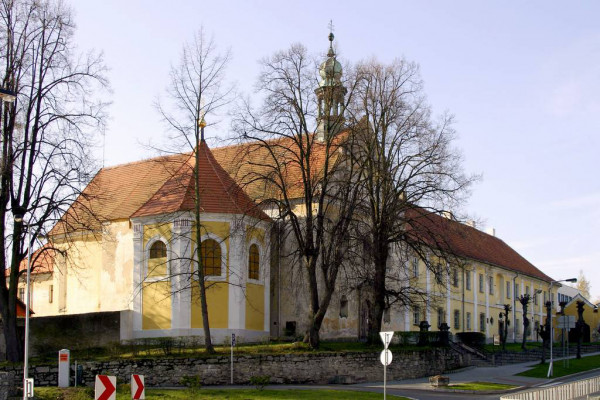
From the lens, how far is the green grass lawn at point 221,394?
2659 centimetres

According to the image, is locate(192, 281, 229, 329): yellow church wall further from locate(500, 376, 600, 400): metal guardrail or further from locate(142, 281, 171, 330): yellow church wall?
locate(500, 376, 600, 400): metal guardrail

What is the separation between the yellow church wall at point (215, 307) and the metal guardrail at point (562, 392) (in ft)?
58.6

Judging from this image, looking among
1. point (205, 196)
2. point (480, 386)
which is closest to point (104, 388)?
point (480, 386)

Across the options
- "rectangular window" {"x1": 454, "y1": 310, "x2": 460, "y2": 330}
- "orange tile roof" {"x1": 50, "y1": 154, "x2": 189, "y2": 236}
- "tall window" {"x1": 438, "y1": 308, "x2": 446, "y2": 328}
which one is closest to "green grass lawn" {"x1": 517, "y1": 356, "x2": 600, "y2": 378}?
"tall window" {"x1": 438, "y1": 308, "x2": 446, "y2": 328}

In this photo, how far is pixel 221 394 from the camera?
2717 centimetres

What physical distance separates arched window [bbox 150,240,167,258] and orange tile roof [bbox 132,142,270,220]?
5.21ft

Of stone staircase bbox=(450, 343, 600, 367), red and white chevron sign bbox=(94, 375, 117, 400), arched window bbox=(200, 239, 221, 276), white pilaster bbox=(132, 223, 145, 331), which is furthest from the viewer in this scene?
stone staircase bbox=(450, 343, 600, 367)

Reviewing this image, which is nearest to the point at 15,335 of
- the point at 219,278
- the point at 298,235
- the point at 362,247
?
the point at 219,278

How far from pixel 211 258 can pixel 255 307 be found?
3.63 meters

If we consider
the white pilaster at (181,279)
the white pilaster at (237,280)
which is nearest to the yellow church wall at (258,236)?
the white pilaster at (237,280)

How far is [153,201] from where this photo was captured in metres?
40.6

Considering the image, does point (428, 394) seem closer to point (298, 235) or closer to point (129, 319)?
point (298, 235)

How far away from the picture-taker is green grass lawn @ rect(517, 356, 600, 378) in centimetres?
3903

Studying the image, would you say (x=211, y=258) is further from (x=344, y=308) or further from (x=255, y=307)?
(x=344, y=308)
